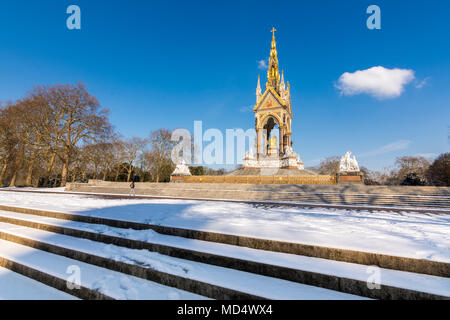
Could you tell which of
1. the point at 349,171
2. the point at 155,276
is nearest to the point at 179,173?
the point at 349,171

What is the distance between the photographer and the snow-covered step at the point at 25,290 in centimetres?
228

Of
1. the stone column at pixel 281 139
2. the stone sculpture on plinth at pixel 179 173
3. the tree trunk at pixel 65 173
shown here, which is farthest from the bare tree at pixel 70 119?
the stone column at pixel 281 139

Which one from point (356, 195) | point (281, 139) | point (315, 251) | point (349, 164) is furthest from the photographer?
point (281, 139)

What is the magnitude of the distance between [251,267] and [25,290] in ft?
8.98

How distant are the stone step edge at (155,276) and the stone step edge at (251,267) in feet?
0.04

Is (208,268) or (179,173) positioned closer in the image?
(208,268)

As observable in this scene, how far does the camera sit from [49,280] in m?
2.54

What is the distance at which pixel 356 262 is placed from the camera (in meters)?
2.46

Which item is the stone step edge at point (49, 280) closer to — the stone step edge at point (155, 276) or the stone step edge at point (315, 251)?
the stone step edge at point (155, 276)

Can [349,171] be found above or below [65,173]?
above

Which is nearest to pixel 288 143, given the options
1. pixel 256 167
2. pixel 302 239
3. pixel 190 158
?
pixel 256 167

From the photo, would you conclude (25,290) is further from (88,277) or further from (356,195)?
(356,195)
